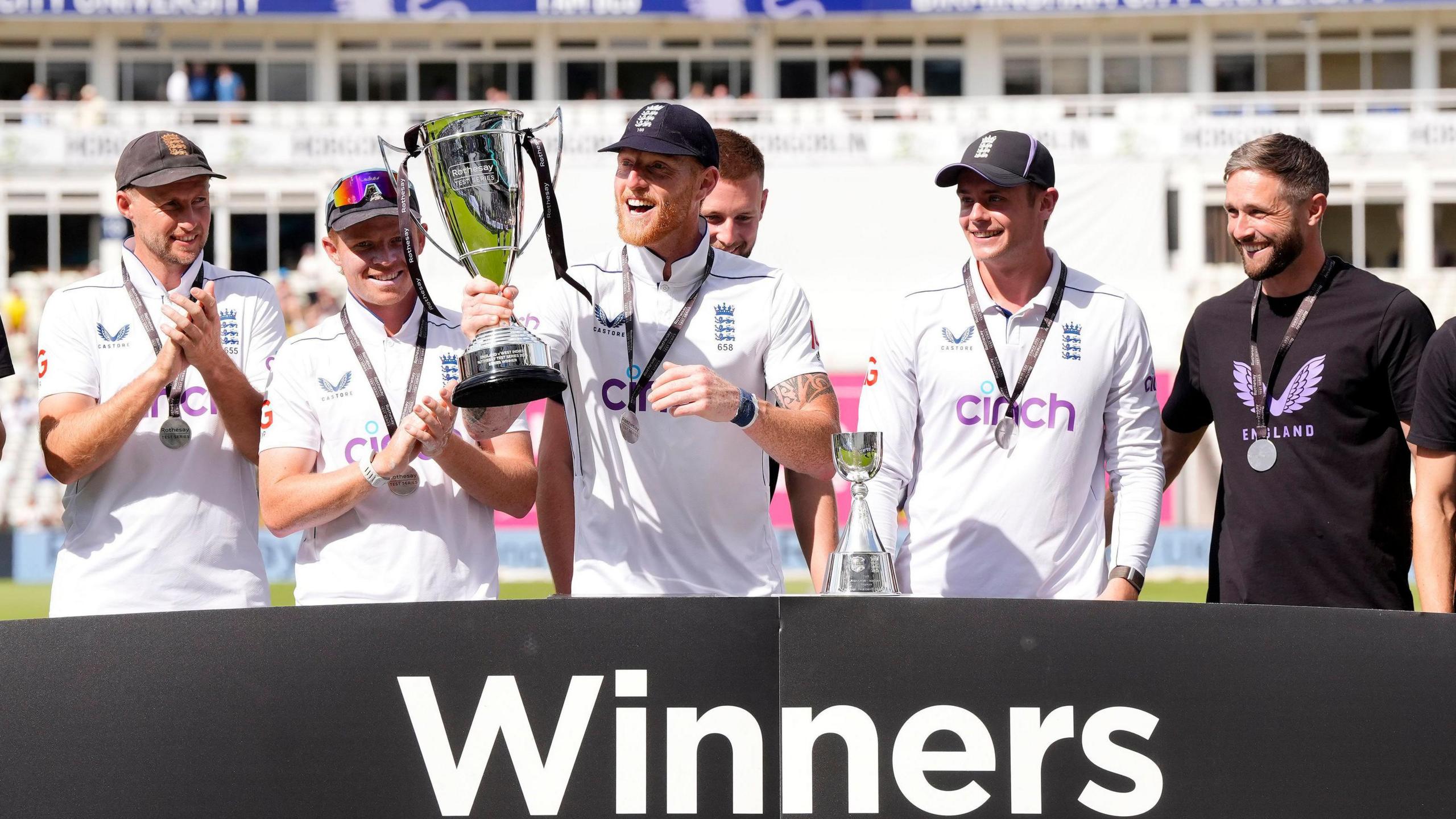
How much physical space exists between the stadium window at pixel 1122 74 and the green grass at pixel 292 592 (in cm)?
1767

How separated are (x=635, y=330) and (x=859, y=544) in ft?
3.25

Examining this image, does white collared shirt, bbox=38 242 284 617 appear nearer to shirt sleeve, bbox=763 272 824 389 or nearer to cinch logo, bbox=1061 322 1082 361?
shirt sleeve, bbox=763 272 824 389

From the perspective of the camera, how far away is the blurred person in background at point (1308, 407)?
13.4ft

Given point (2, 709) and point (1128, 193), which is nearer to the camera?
point (2, 709)

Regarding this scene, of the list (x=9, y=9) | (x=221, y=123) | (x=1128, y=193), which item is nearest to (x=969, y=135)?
(x=1128, y=193)

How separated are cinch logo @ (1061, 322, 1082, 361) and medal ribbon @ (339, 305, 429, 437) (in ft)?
5.38

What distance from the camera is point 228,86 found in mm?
32844

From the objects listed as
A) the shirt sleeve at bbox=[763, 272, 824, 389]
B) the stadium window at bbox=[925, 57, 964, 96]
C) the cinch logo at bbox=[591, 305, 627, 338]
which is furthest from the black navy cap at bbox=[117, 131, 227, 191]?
the stadium window at bbox=[925, 57, 964, 96]

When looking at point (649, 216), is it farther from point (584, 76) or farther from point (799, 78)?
point (584, 76)

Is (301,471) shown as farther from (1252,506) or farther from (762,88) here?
(762,88)

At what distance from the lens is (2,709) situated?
9.78 ft

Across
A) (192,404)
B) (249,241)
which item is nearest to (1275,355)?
(192,404)

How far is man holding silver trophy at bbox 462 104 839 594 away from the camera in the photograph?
381cm

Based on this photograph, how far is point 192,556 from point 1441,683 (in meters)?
3.04
